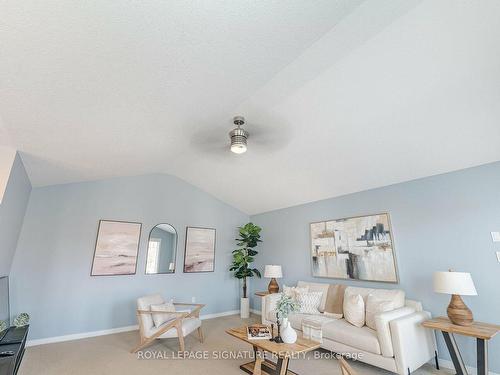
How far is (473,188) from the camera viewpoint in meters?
2.97

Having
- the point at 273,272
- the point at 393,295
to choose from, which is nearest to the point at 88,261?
the point at 273,272

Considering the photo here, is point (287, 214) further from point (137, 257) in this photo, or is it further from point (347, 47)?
point (347, 47)

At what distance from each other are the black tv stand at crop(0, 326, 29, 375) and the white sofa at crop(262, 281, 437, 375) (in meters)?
3.32

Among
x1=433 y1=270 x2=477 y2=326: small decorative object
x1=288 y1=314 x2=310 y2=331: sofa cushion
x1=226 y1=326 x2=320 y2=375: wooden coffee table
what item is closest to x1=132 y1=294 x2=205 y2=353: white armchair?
x1=226 y1=326 x2=320 y2=375: wooden coffee table

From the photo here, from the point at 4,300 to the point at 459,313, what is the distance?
545 centimetres

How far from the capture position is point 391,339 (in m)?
2.63

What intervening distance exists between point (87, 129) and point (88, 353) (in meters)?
3.05

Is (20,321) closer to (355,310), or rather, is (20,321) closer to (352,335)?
(352,335)

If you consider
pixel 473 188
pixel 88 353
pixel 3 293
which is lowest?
pixel 88 353

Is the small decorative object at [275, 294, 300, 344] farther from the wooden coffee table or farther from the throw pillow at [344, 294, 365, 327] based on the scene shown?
the throw pillow at [344, 294, 365, 327]

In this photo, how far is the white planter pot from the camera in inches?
207

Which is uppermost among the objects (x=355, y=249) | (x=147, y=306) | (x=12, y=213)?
(x=12, y=213)

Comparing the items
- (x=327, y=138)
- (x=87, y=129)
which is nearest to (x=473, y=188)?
(x=327, y=138)

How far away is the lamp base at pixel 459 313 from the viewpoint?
2.53 metres
